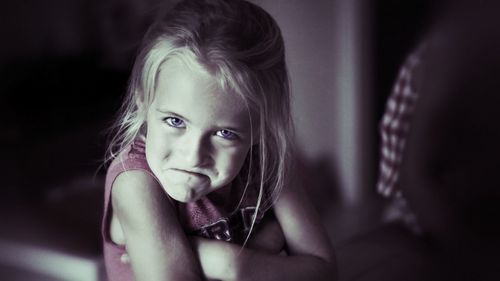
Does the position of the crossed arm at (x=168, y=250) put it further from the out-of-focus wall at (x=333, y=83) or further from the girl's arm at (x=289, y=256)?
the out-of-focus wall at (x=333, y=83)

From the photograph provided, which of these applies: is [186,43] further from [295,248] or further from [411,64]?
[411,64]

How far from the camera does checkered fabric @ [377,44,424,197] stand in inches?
28.2

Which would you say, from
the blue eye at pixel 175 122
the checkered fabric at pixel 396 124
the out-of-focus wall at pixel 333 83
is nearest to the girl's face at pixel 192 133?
the blue eye at pixel 175 122

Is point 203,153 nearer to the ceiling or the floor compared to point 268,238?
nearer to the ceiling

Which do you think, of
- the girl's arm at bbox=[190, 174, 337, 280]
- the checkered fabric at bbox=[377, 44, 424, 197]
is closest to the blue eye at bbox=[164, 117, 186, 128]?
the girl's arm at bbox=[190, 174, 337, 280]

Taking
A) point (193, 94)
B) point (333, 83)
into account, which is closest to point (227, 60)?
point (193, 94)

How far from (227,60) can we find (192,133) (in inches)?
2.3

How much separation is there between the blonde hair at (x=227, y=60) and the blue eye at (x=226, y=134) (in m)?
0.02

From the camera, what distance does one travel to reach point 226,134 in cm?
45

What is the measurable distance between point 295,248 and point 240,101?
6.7 inches

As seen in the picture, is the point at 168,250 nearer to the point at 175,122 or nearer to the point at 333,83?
the point at 175,122

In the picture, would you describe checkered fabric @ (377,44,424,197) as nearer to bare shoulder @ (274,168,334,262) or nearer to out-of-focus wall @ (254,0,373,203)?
out-of-focus wall @ (254,0,373,203)

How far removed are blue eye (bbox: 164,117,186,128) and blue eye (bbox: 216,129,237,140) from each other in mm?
28

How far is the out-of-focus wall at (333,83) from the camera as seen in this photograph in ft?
1.95
